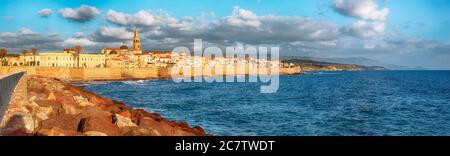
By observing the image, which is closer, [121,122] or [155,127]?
[121,122]

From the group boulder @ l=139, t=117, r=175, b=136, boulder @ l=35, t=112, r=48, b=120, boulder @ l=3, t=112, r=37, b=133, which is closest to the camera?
boulder @ l=3, t=112, r=37, b=133

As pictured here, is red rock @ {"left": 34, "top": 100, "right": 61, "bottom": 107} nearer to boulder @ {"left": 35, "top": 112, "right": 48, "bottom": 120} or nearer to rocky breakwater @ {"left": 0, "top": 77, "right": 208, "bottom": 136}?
rocky breakwater @ {"left": 0, "top": 77, "right": 208, "bottom": 136}

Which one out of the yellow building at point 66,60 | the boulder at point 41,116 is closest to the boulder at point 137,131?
the boulder at point 41,116

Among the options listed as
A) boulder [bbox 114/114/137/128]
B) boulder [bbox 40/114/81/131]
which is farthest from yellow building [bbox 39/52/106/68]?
boulder [bbox 114/114/137/128]

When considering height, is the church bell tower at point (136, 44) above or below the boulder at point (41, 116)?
above

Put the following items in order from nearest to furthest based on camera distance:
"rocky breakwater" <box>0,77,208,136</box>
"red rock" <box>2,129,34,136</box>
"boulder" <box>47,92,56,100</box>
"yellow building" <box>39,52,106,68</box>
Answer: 1. "red rock" <box>2,129,34,136</box>
2. "rocky breakwater" <box>0,77,208,136</box>
3. "boulder" <box>47,92,56,100</box>
4. "yellow building" <box>39,52,106,68</box>

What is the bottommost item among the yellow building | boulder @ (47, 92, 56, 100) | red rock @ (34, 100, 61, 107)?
red rock @ (34, 100, 61, 107)

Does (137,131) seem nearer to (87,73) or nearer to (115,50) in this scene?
(87,73)

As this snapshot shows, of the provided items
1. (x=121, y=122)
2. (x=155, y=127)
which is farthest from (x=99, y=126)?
(x=155, y=127)

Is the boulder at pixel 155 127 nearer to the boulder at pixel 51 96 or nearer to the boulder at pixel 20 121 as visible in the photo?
the boulder at pixel 20 121
